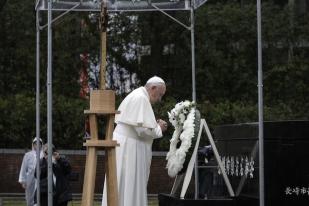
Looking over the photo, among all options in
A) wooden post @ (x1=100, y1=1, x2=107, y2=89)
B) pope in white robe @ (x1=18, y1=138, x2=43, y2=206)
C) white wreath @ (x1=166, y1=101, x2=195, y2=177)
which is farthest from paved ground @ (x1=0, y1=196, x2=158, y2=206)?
wooden post @ (x1=100, y1=1, x2=107, y2=89)

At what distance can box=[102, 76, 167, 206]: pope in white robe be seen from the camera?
996 centimetres

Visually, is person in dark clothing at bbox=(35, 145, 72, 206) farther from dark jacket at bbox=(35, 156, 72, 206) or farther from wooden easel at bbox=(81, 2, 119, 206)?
wooden easel at bbox=(81, 2, 119, 206)

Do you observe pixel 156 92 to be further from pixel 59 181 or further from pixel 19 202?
pixel 19 202

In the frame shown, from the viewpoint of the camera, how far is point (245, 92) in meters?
34.5

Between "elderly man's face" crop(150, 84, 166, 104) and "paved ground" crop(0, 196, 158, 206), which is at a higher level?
"elderly man's face" crop(150, 84, 166, 104)

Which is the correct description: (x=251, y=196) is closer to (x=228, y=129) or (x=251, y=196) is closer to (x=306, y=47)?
(x=228, y=129)

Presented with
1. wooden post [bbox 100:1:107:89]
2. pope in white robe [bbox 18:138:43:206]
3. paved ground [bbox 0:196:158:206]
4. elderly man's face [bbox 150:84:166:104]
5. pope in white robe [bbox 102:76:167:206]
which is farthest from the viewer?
paved ground [bbox 0:196:158:206]

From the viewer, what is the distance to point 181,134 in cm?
1085

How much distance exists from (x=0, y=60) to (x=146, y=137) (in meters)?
23.6

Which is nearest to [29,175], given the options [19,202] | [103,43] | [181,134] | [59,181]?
[59,181]

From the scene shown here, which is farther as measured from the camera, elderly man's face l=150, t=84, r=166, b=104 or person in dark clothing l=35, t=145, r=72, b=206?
person in dark clothing l=35, t=145, r=72, b=206

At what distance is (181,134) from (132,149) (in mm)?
937

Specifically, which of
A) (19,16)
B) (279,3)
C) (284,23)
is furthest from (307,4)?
(19,16)

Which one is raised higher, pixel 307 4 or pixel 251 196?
pixel 307 4
